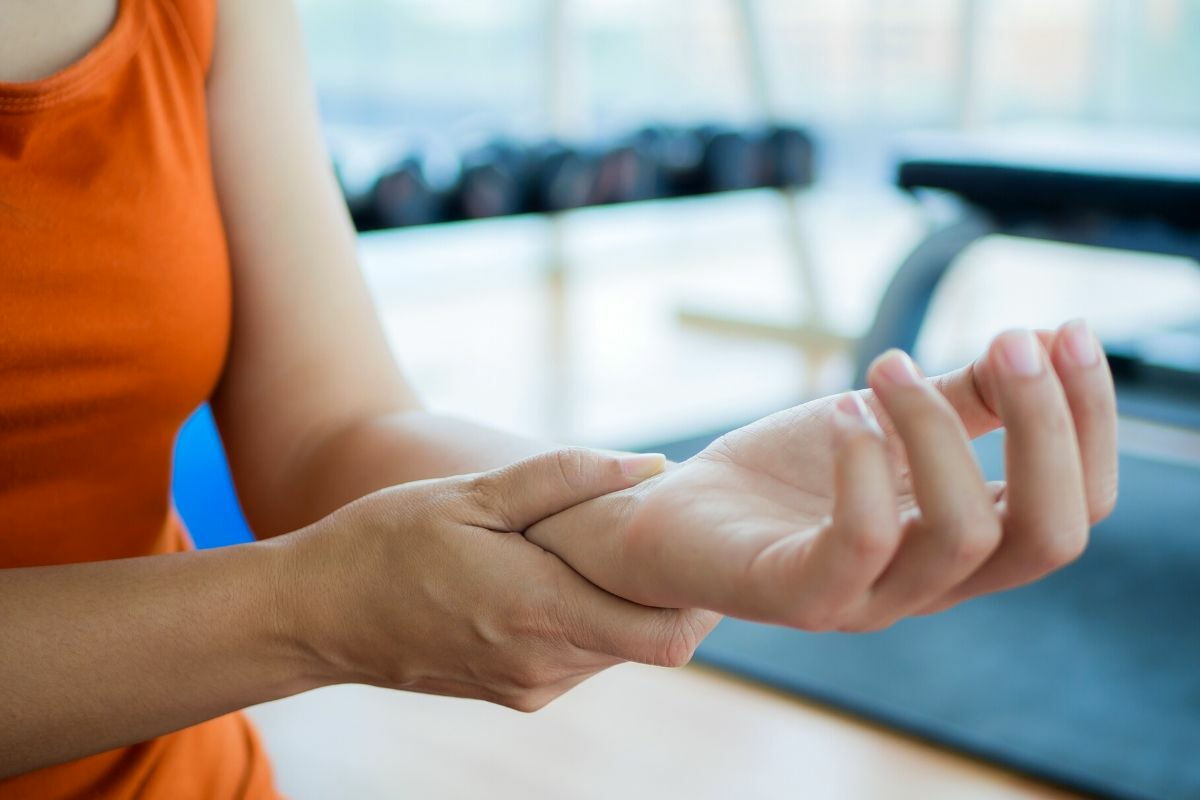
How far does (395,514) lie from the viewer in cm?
55

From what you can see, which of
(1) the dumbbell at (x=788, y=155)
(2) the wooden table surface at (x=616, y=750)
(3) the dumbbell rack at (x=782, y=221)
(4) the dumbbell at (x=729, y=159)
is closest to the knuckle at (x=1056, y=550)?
(2) the wooden table surface at (x=616, y=750)

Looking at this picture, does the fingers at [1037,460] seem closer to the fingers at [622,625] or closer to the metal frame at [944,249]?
the fingers at [622,625]

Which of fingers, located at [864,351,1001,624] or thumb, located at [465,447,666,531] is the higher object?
fingers, located at [864,351,1001,624]

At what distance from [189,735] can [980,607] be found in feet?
4.95

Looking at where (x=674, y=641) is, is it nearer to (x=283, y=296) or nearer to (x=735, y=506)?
(x=735, y=506)

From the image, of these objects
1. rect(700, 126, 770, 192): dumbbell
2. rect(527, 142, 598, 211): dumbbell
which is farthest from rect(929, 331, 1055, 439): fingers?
rect(700, 126, 770, 192): dumbbell

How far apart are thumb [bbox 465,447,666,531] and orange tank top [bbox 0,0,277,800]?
0.21 meters

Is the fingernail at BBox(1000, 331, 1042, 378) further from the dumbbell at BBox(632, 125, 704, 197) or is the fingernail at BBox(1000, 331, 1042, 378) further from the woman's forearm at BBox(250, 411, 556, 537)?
the dumbbell at BBox(632, 125, 704, 197)

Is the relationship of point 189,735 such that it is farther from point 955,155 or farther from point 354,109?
point 354,109

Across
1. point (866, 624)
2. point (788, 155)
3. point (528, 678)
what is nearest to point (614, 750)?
point (528, 678)

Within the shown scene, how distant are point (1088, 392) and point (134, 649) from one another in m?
0.42

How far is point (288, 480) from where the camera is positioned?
71 centimetres

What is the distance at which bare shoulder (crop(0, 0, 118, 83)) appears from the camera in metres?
0.61

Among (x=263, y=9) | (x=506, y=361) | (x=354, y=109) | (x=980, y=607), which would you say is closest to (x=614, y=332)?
(x=506, y=361)
